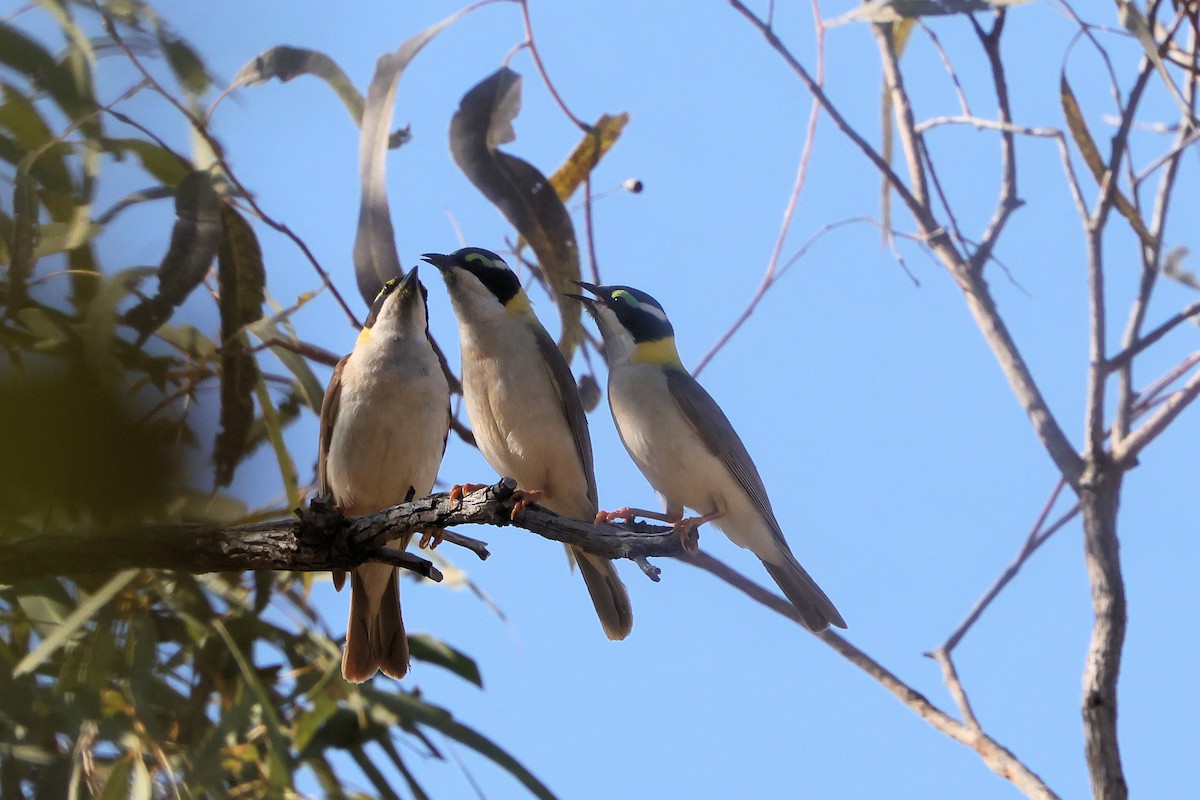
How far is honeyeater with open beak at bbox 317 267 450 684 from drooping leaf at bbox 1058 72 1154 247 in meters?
2.07

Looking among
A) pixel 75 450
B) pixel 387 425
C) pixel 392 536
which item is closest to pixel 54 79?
pixel 75 450

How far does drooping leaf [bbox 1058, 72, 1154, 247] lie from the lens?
350cm

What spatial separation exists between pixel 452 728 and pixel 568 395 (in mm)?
1090

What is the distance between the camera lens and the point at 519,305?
3166 millimetres

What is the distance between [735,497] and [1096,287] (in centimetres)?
129

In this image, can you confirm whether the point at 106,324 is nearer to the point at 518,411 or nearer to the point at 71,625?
the point at 71,625

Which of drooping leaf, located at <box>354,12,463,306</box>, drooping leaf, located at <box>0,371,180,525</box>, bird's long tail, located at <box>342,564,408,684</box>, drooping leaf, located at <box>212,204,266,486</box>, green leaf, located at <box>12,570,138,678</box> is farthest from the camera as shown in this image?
bird's long tail, located at <box>342,564,408,684</box>

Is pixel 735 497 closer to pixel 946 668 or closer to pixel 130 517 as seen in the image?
pixel 946 668

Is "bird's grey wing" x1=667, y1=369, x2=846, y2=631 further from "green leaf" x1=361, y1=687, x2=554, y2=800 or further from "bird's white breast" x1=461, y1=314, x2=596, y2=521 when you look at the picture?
"green leaf" x1=361, y1=687, x2=554, y2=800

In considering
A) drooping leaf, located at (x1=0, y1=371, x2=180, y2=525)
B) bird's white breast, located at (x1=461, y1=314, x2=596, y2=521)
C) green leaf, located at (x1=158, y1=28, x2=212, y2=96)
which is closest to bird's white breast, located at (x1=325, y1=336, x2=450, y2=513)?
bird's white breast, located at (x1=461, y1=314, x2=596, y2=521)

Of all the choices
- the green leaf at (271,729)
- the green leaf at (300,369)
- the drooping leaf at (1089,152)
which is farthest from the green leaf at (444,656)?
the drooping leaf at (1089,152)

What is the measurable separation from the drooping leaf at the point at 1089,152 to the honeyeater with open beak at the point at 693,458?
139 cm

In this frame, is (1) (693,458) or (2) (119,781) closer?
(2) (119,781)

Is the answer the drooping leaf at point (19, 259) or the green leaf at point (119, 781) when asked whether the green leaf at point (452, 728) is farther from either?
the drooping leaf at point (19, 259)
